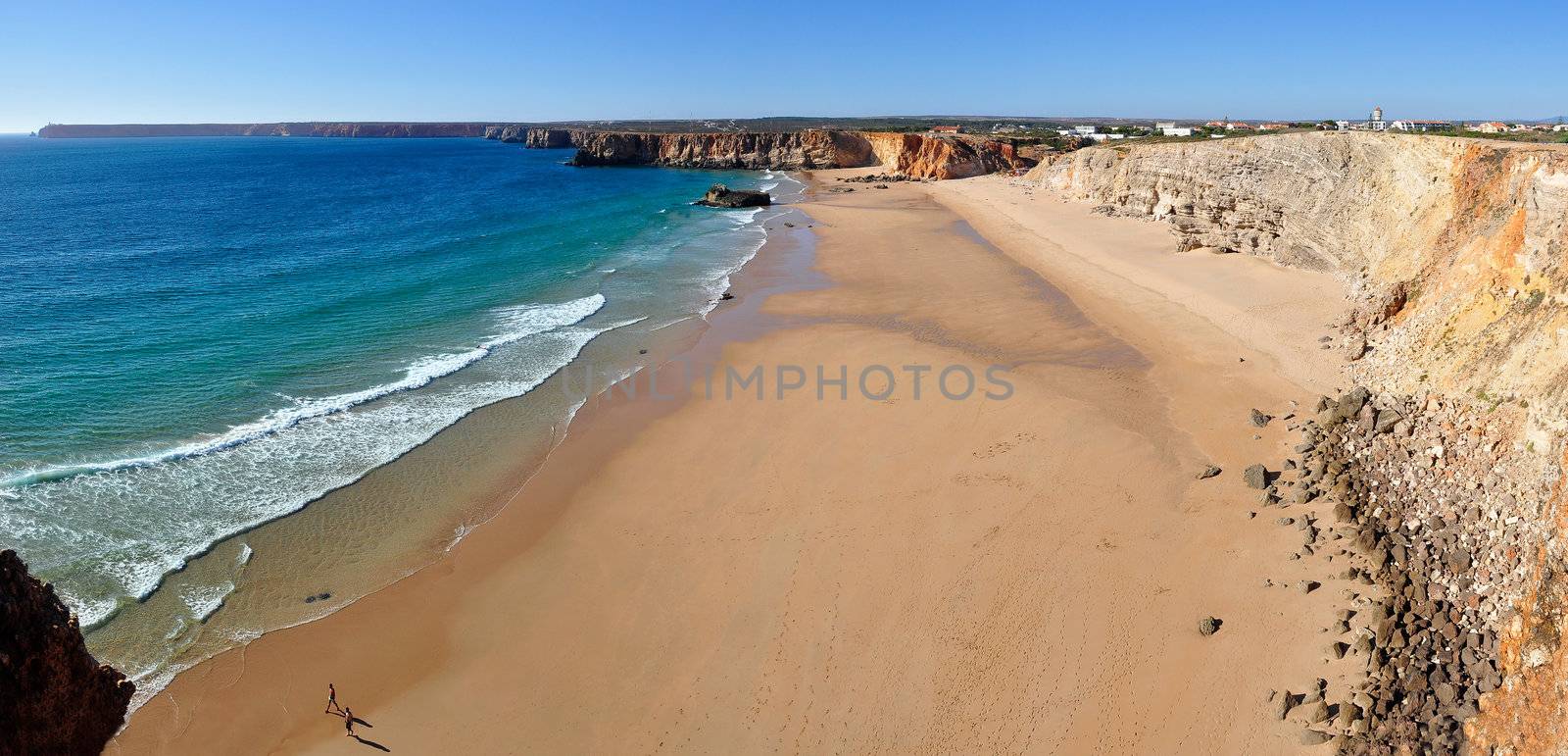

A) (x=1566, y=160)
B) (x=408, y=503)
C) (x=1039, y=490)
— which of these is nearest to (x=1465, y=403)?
(x=1566, y=160)

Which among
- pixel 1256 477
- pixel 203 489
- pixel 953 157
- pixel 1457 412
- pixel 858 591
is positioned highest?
pixel 953 157

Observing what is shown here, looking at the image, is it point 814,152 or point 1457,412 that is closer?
point 1457,412

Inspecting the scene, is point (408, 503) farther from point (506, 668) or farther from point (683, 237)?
point (683, 237)

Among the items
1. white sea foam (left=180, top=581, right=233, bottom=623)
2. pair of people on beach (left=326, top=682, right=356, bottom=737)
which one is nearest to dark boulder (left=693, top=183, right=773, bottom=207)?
white sea foam (left=180, top=581, right=233, bottom=623)

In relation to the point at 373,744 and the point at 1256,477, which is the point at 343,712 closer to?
the point at 373,744

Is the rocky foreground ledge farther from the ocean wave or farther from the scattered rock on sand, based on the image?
the ocean wave

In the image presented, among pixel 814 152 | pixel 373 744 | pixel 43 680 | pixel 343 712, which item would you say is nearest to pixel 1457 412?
pixel 373 744

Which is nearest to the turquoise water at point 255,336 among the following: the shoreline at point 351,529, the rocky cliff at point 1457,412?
the shoreline at point 351,529

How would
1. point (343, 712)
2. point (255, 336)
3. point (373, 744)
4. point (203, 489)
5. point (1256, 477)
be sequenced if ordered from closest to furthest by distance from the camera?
point (373, 744) → point (343, 712) → point (1256, 477) → point (203, 489) → point (255, 336)
